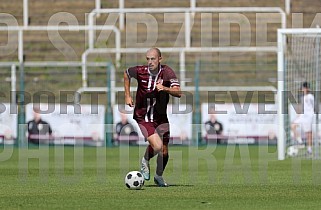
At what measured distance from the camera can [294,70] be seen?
80.4ft

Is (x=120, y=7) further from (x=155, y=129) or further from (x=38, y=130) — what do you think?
(x=155, y=129)

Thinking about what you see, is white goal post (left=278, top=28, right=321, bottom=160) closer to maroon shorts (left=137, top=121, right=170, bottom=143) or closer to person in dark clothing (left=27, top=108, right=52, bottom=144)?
person in dark clothing (left=27, top=108, right=52, bottom=144)

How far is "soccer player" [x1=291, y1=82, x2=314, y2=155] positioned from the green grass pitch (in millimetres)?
959

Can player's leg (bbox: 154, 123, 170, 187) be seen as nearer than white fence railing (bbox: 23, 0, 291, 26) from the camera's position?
Yes

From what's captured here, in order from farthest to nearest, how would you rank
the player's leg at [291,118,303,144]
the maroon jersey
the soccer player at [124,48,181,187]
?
the player's leg at [291,118,303,144], the maroon jersey, the soccer player at [124,48,181,187]

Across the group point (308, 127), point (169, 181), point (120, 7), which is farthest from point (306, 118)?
point (169, 181)

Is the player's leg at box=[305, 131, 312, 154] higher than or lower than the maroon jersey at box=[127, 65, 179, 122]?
lower

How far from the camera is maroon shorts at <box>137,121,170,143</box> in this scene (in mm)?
14430

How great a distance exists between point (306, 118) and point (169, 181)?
1058 centimetres

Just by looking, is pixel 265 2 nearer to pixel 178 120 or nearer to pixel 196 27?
pixel 196 27

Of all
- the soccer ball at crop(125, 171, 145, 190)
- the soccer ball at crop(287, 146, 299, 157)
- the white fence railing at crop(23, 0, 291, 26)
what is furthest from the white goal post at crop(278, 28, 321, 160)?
the soccer ball at crop(125, 171, 145, 190)

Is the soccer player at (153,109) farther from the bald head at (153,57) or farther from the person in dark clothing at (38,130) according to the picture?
the person in dark clothing at (38,130)

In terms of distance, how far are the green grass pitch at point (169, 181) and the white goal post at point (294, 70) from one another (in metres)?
0.84

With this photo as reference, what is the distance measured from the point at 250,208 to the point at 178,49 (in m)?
20.6
